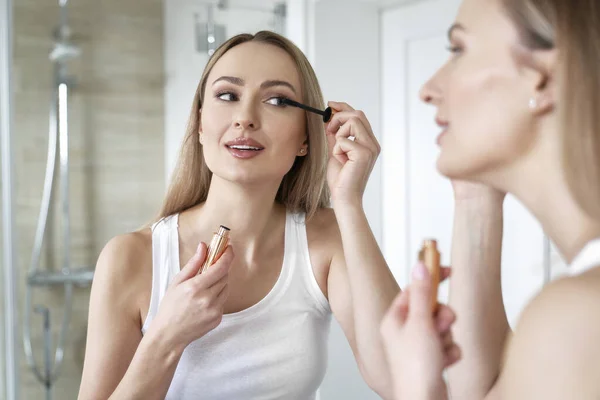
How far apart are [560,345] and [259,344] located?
26.3 inches

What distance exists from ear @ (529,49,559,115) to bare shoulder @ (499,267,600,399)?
13 cm

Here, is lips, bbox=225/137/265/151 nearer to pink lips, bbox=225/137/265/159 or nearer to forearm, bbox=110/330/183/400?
pink lips, bbox=225/137/265/159

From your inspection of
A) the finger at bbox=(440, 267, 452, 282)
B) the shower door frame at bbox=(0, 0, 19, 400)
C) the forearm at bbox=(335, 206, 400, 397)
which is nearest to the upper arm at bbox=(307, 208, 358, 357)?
the forearm at bbox=(335, 206, 400, 397)

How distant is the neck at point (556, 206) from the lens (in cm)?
49

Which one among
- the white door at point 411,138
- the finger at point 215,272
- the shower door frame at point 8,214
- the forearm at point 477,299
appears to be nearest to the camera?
the forearm at point 477,299

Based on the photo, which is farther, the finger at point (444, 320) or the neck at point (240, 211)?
the neck at point (240, 211)

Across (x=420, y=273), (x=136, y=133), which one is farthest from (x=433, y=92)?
(x=136, y=133)

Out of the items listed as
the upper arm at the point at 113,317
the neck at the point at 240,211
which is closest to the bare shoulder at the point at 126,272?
the upper arm at the point at 113,317

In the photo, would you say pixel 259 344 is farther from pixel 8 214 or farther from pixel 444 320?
pixel 8 214

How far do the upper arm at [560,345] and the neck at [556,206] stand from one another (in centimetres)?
8

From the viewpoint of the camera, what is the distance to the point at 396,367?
504 mm

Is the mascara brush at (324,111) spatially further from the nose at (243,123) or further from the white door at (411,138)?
the white door at (411,138)

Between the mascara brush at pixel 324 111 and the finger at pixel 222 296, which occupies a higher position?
the mascara brush at pixel 324 111

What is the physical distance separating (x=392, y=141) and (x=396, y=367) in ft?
4.21
